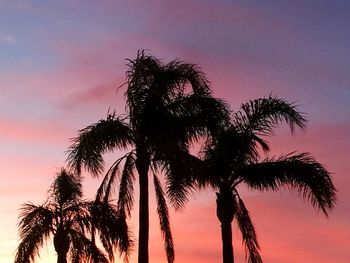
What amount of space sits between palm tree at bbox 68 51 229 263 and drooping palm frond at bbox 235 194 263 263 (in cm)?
560

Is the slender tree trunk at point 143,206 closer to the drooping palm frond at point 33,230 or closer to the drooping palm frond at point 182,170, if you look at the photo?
the drooping palm frond at point 182,170

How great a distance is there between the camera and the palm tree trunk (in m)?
29.0

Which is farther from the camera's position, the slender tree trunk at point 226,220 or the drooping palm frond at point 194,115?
the slender tree trunk at point 226,220

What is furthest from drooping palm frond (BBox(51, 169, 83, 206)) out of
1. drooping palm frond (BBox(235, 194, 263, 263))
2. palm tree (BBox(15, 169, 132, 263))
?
drooping palm frond (BBox(235, 194, 263, 263))

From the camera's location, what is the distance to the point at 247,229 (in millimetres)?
30688

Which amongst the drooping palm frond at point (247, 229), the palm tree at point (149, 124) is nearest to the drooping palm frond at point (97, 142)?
the palm tree at point (149, 124)

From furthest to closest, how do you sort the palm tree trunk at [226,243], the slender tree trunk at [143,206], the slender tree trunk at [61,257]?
the slender tree trunk at [61,257]
the palm tree trunk at [226,243]
the slender tree trunk at [143,206]

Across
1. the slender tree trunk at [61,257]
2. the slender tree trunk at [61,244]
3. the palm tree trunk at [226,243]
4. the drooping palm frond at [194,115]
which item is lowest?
the palm tree trunk at [226,243]

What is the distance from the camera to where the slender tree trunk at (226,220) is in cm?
2909

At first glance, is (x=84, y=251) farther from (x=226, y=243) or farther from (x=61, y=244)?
(x=226, y=243)

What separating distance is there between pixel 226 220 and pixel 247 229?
74.0 inches

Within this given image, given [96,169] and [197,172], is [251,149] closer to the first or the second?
[197,172]

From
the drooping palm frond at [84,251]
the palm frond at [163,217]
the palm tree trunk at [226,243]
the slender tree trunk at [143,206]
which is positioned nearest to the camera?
the slender tree trunk at [143,206]

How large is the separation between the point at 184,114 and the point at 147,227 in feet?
14.2
